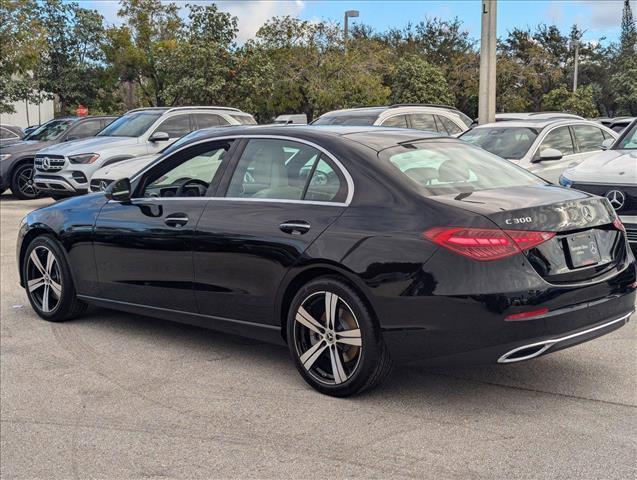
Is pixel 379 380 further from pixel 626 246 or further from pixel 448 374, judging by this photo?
pixel 626 246

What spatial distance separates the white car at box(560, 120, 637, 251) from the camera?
25.2 feet

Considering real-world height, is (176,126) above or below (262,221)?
above

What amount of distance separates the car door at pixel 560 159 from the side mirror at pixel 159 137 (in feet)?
21.0

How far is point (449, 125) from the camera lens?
14781 mm

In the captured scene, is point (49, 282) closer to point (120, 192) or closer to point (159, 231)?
point (120, 192)

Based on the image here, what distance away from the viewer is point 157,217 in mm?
5672

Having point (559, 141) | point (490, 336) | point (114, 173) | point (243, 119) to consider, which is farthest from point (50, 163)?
point (490, 336)

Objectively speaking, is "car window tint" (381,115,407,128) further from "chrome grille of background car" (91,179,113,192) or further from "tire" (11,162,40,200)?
"tire" (11,162,40,200)

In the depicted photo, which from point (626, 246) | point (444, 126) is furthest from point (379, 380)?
point (444, 126)

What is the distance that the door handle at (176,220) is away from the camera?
17.9ft

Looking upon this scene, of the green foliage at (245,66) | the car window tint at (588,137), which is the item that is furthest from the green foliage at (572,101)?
the car window tint at (588,137)

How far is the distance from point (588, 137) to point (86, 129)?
11304mm

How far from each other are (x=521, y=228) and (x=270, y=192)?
1712mm

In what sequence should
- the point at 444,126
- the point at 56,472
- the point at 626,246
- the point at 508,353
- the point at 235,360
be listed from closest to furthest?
the point at 56,472 < the point at 508,353 < the point at 626,246 < the point at 235,360 < the point at 444,126
